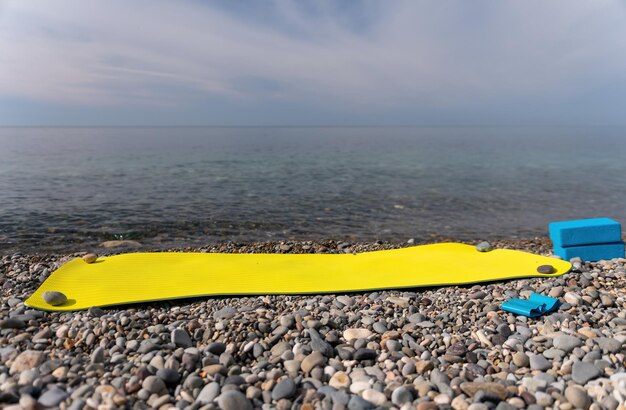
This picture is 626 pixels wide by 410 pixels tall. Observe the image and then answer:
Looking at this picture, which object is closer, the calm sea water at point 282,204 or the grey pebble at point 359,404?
the grey pebble at point 359,404

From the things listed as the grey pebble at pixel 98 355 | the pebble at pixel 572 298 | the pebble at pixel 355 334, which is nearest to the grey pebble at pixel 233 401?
the grey pebble at pixel 98 355

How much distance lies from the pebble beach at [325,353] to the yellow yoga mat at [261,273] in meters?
0.24

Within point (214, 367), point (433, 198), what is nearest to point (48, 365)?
point (214, 367)

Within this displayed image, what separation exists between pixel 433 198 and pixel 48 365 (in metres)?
14.8

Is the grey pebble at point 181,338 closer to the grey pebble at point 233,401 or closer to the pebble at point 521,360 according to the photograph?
the grey pebble at point 233,401

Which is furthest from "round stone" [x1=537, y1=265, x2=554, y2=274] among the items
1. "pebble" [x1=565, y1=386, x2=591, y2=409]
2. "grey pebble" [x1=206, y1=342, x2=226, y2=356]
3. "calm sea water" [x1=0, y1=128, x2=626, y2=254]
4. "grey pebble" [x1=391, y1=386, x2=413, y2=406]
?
"calm sea water" [x1=0, y1=128, x2=626, y2=254]

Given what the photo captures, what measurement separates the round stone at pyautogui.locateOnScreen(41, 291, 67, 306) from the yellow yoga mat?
2.2 inches

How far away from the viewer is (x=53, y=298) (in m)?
5.23

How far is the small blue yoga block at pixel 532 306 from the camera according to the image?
496cm

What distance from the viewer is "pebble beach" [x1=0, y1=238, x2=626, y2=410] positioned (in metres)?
3.46

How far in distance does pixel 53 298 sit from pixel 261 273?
2.56 metres

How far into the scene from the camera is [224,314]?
502cm

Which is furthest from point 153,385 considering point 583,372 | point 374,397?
point 583,372

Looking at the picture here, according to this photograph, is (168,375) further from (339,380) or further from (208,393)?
(339,380)
